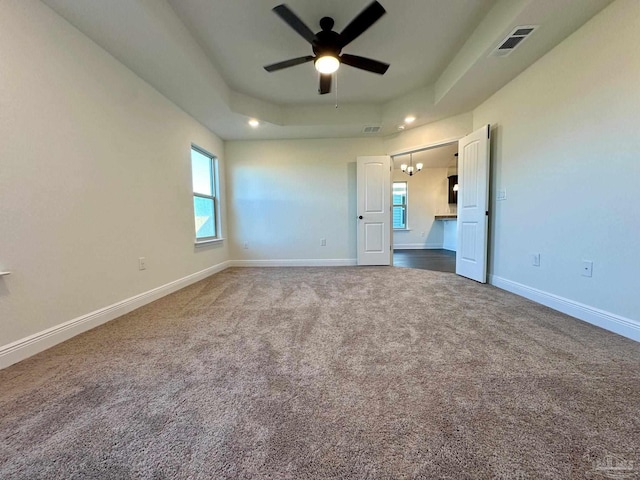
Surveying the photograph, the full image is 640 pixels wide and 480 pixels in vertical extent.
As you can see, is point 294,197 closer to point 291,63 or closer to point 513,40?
point 291,63

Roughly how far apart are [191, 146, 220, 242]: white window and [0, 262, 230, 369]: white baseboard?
1.34 m

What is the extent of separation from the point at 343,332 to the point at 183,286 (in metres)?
2.40

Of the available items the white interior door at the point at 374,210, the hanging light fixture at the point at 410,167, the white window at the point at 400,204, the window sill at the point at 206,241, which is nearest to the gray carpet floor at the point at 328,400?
the window sill at the point at 206,241

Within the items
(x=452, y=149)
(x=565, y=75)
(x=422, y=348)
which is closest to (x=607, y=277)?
(x=422, y=348)

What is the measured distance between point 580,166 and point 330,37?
2359 mm

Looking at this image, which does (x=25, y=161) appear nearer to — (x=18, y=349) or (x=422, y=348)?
(x=18, y=349)

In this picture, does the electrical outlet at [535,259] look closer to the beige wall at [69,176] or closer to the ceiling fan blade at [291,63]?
the ceiling fan blade at [291,63]

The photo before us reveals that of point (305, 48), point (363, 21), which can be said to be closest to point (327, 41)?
point (363, 21)

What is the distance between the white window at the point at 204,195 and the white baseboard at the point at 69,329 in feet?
4.39

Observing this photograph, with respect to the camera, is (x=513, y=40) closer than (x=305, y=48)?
Yes

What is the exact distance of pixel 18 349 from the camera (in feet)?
5.16

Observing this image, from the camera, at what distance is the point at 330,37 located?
2.16 meters

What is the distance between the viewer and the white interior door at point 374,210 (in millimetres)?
4629

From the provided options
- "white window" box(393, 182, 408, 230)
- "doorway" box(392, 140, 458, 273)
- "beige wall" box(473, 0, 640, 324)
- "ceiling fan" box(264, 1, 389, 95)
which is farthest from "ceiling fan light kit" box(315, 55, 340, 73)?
"white window" box(393, 182, 408, 230)
